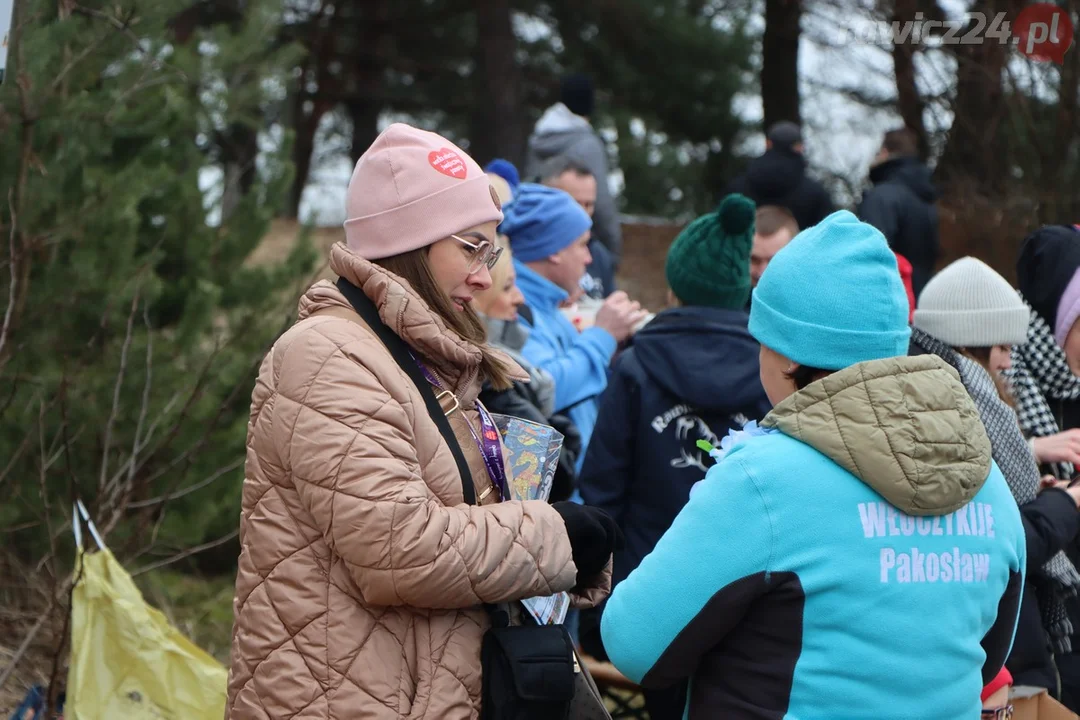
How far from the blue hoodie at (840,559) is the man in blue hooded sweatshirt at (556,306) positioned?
2148 mm

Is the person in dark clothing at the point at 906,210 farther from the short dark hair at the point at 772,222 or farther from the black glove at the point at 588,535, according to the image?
the black glove at the point at 588,535

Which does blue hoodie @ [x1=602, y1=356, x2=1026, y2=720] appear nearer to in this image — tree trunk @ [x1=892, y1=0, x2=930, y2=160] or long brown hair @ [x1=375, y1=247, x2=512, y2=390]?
long brown hair @ [x1=375, y1=247, x2=512, y2=390]

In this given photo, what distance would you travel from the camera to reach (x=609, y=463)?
3529 millimetres

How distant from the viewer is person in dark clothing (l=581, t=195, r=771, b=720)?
3451 mm

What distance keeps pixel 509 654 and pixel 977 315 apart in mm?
1934

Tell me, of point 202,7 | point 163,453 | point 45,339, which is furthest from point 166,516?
point 202,7

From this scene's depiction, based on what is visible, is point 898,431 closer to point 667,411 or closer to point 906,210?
point 667,411

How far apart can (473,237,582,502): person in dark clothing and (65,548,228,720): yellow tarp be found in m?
1.08

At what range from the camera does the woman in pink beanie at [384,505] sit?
2104mm

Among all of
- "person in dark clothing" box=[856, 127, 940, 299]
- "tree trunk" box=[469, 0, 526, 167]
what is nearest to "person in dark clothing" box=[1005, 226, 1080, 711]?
"person in dark clothing" box=[856, 127, 940, 299]

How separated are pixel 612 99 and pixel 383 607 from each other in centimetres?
1246

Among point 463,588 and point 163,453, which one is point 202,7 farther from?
point 463,588

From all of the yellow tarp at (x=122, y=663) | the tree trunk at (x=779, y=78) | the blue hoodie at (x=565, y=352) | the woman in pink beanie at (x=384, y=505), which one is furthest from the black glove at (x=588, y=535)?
the tree trunk at (x=779, y=78)

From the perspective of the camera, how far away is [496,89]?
13406 mm
